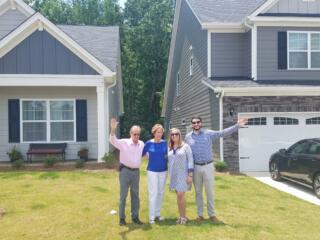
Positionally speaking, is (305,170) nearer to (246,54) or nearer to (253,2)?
(246,54)

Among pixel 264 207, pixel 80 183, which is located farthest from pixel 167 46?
pixel 264 207

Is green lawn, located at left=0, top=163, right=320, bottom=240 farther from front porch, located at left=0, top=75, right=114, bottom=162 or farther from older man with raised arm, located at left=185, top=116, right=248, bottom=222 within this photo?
front porch, located at left=0, top=75, right=114, bottom=162

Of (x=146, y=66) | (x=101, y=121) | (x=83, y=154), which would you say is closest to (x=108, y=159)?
(x=101, y=121)

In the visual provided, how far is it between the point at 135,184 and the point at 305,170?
5517mm

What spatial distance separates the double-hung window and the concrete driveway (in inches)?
193

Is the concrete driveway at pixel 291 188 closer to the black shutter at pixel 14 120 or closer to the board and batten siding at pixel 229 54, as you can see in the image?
the board and batten siding at pixel 229 54

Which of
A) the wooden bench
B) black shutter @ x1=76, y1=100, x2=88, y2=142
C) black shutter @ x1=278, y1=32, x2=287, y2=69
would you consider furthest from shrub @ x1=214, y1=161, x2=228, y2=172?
the wooden bench

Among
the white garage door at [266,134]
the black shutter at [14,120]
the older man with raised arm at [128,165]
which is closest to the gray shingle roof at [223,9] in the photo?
the white garage door at [266,134]

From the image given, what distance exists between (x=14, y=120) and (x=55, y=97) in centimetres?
179

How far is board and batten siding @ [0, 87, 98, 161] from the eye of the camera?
16.8 metres

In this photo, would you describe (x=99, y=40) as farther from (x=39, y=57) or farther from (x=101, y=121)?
(x=101, y=121)

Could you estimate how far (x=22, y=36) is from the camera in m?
15.0

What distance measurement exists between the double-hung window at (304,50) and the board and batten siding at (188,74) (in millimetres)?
3361

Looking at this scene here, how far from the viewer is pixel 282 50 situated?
16.4 metres
